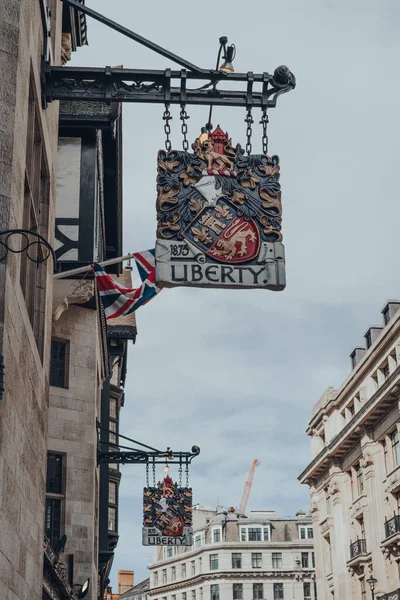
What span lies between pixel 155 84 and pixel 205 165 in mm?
1534

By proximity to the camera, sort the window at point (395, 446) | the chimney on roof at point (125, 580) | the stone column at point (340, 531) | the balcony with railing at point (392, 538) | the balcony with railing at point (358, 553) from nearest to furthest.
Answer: the balcony with railing at point (392, 538) → the window at point (395, 446) → the balcony with railing at point (358, 553) → the stone column at point (340, 531) → the chimney on roof at point (125, 580)

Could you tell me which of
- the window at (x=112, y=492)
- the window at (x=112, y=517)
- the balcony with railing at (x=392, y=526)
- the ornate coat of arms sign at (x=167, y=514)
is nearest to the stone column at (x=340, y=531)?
the balcony with railing at (x=392, y=526)

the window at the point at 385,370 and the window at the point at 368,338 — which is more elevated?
the window at the point at 368,338

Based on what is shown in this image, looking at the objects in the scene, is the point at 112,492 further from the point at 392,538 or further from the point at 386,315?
the point at 386,315

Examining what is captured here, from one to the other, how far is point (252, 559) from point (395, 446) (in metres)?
73.7

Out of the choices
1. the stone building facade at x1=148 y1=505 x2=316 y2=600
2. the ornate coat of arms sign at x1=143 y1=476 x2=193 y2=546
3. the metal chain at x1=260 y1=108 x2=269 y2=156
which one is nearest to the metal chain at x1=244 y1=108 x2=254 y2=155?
the metal chain at x1=260 y1=108 x2=269 y2=156

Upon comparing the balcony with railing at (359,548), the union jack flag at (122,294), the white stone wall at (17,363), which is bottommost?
the white stone wall at (17,363)

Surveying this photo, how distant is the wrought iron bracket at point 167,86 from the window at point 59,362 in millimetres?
13669

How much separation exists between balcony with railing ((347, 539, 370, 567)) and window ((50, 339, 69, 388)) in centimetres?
4291

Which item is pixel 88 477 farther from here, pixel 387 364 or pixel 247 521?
pixel 247 521

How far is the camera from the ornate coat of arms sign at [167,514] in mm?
31812

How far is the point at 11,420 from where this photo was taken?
11.1m

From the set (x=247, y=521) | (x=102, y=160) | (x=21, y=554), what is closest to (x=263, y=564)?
(x=247, y=521)

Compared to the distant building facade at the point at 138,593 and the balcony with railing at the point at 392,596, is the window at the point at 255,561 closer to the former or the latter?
the distant building facade at the point at 138,593
